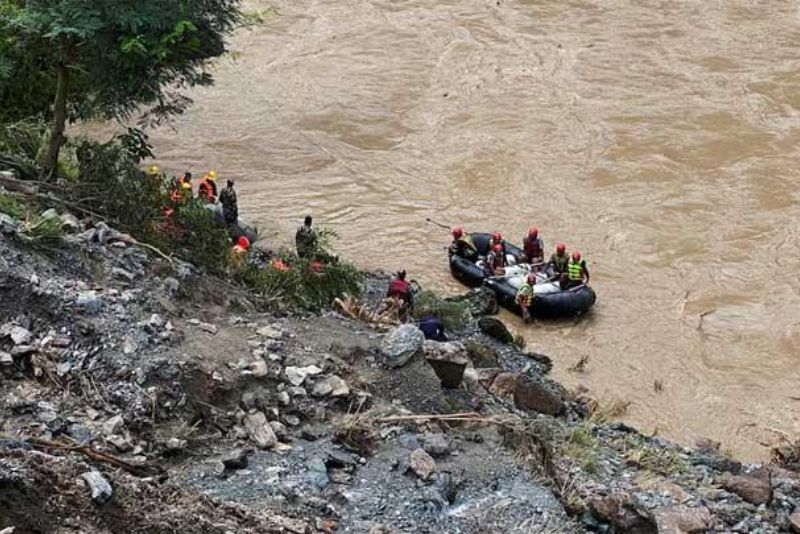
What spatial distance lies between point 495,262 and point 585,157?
6.32 metres

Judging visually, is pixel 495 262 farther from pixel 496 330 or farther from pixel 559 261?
pixel 496 330

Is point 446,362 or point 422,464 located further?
point 446,362

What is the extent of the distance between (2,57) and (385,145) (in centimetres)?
1130

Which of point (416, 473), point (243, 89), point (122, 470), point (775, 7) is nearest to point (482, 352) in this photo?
point (416, 473)

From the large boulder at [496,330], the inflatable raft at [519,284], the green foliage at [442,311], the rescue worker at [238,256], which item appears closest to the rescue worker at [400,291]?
the green foliage at [442,311]

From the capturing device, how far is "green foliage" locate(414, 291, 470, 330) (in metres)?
14.9

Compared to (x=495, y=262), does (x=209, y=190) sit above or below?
above

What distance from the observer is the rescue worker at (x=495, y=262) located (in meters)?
18.0

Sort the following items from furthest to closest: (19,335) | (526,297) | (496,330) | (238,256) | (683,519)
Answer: (526,297) < (496,330) < (238,256) < (683,519) < (19,335)

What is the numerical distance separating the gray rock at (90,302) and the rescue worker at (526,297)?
925 cm

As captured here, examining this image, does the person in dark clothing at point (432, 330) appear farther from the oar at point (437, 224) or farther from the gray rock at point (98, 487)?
the oar at point (437, 224)

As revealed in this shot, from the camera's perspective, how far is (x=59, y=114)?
43.7 feet

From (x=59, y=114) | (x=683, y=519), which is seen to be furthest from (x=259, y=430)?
(x=59, y=114)

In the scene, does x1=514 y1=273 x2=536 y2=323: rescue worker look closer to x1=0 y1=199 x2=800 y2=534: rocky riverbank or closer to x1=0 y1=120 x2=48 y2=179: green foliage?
x1=0 y1=199 x2=800 y2=534: rocky riverbank
